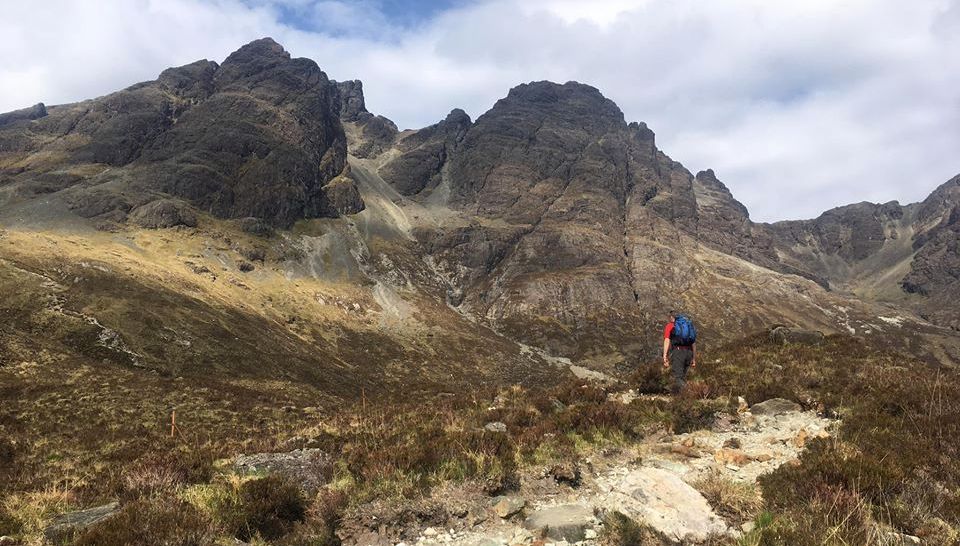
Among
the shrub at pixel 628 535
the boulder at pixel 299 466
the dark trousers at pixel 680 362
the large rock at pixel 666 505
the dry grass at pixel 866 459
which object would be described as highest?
the dark trousers at pixel 680 362

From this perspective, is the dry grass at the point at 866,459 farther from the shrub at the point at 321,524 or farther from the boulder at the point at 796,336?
the boulder at the point at 796,336

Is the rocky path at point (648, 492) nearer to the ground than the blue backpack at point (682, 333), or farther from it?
nearer to the ground

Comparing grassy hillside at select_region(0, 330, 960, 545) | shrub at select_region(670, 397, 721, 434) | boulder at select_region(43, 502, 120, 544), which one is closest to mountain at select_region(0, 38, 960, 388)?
grassy hillside at select_region(0, 330, 960, 545)

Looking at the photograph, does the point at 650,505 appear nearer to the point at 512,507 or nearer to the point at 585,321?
the point at 512,507

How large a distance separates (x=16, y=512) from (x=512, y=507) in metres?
8.27

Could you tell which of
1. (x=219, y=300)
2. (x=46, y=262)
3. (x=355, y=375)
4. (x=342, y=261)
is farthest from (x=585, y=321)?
(x=46, y=262)

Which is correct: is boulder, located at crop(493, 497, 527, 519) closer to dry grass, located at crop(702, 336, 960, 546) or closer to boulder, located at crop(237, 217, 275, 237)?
dry grass, located at crop(702, 336, 960, 546)

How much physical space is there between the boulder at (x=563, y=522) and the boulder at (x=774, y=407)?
8.15 meters

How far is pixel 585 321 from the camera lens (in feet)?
563

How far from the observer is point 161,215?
138 metres

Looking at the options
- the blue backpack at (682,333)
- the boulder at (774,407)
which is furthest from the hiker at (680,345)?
the boulder at (774,407)

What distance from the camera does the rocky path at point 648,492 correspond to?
279 inches

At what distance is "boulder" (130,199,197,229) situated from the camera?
136m

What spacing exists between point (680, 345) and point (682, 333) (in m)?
0.40
